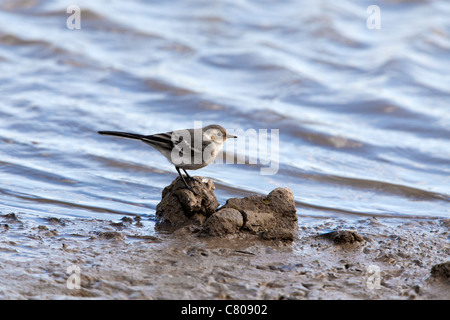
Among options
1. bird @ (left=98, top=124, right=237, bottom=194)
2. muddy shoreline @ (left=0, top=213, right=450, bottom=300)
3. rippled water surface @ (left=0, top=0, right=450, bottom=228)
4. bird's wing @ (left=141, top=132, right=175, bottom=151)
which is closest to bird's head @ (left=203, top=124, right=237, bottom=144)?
bird @ (left=98, top=124, right=237, bottom=194)

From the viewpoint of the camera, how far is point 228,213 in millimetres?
6164

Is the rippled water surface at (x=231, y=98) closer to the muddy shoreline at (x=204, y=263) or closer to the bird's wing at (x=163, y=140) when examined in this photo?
the muddy shoreline at (x=204, y=263)

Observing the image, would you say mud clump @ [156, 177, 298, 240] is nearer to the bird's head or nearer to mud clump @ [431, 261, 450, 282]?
the bird's head

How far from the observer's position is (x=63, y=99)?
1219 cm

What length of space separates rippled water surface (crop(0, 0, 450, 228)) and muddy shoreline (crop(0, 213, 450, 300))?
1.13 metres

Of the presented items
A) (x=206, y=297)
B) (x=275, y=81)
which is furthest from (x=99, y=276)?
(x=275, y=81)

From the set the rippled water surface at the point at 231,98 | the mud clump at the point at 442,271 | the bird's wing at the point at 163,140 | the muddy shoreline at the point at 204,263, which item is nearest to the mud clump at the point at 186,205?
the muddy shoreline at the point at 204,263

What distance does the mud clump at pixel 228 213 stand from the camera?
20.1 ft

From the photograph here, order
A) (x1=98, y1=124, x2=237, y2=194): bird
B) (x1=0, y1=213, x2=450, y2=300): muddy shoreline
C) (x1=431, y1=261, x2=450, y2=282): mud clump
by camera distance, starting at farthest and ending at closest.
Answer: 1. (x1=98, y1=124, x2=237, y2=194): bird
2. (x1=431, y1=261, x2=450, y2=282): mud clump
3. (x1=0, y1=213, x2=450, y2=300): muddy shoreline

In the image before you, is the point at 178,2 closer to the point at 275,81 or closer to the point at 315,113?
the point at 275,81

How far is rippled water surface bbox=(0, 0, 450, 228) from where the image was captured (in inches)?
338

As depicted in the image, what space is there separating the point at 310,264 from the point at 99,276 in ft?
6.14

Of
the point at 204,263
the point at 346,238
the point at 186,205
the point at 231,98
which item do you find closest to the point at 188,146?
the point at 186,205
